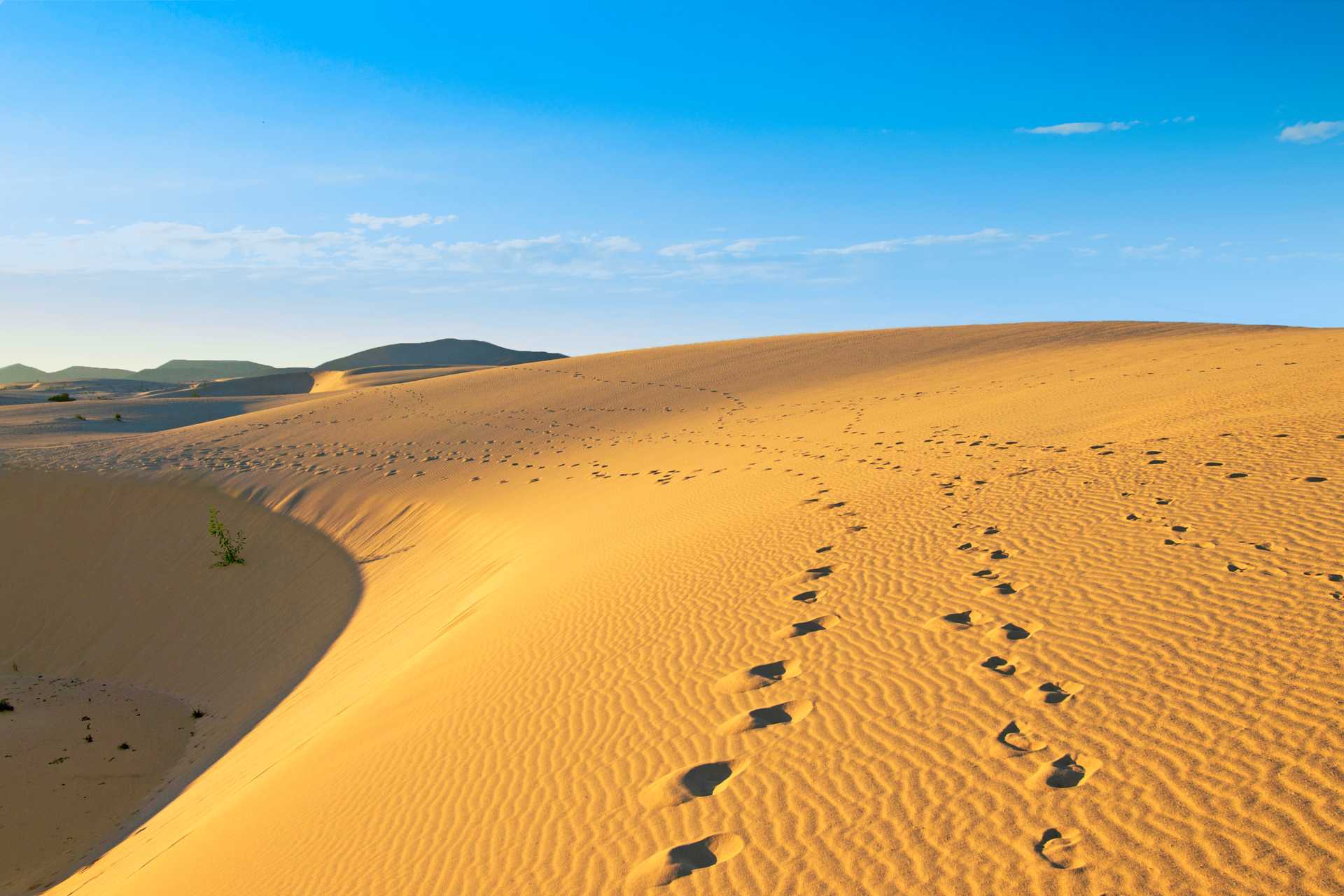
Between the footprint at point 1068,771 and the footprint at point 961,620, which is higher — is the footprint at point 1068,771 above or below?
below

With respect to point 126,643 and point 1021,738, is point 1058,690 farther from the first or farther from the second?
point 126,643

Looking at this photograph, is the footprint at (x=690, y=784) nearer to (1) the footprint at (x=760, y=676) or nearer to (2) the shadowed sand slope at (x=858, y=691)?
(2) the shadowed sand slope at (x=858, y=691)

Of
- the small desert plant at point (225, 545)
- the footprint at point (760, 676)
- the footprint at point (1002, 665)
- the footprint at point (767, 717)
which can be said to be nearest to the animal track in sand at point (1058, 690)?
the footprint at point (1002, 665)

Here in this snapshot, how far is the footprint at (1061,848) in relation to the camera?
3.54 metres

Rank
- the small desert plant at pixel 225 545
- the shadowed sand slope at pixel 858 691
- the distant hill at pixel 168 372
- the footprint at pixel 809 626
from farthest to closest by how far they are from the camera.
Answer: the distant hill at pixel 168 372 → the small desert plant at pixel 225 545 → the footprint at pixel 809 626 → the shadowed sand slope at pixel 858 691

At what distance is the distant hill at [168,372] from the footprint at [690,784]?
98.6 m

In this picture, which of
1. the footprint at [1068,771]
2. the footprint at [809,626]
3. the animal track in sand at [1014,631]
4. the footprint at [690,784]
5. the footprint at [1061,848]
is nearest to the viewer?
the footprint at [1061,848]

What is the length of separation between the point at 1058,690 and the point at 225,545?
15276 millimetres

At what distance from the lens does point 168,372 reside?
122m

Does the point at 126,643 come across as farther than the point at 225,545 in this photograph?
No

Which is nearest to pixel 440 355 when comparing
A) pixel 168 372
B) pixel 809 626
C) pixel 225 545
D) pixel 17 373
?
pixel 168 372

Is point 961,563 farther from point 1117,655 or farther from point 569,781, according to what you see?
point 569,781

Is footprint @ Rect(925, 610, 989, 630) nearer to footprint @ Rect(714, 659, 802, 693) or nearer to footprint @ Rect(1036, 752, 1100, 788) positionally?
footprint @ Rect(714, 659, 802, 693)

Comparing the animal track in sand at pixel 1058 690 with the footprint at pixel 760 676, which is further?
the footprint at pixel 760 676
